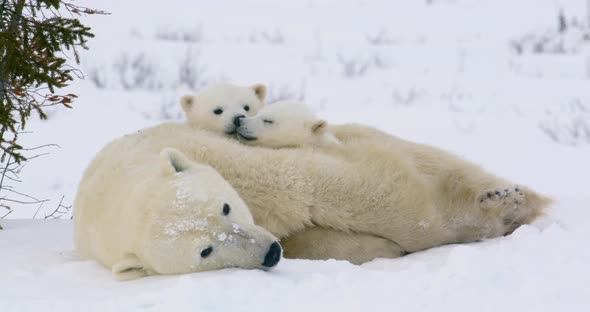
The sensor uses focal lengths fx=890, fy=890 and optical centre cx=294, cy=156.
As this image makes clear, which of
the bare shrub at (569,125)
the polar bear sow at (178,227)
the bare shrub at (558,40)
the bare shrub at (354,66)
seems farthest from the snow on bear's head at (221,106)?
the bare shrub at (558,40)

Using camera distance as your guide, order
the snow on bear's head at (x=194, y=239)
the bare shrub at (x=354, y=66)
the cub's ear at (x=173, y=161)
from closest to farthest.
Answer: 1. the snow on bear's head at (x=194, y=239)
2. the cub's ear at (x=173, y=161)
3. the bare shrub at (x=354, y=66)

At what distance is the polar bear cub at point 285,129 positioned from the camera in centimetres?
471

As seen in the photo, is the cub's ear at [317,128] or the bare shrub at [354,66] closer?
the cub's ear at [317,128]

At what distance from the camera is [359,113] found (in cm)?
1070

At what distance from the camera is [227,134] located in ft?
16.9

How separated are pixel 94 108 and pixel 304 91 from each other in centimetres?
277

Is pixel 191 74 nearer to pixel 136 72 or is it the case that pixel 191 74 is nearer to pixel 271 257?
pixel 136 72

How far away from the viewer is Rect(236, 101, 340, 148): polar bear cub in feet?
15.5

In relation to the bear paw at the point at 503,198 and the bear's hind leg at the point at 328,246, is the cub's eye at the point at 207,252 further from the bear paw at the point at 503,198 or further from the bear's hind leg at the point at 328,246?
the bear paw at the point at 503,198

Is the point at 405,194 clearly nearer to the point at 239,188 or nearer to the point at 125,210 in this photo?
the point at 239,188

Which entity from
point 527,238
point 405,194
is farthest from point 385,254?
point 527,238

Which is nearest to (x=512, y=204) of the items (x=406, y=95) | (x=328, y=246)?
(x=328, y=246)

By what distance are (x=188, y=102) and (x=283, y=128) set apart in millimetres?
940

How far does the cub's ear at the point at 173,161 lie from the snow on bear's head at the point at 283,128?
1120mm
